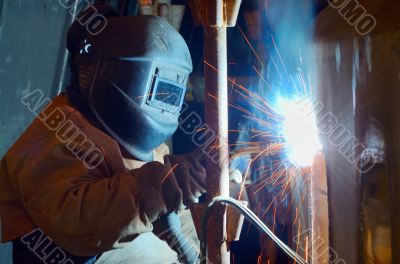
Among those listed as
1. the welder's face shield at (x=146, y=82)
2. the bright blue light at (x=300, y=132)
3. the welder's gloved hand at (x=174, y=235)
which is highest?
the welder's face shield at (x=146, y=82)

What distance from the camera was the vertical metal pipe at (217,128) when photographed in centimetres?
107

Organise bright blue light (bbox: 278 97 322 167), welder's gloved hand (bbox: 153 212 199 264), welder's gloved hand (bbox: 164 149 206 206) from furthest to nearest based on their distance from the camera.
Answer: welder's gloved hand (bbox: 153 212 199 264) < welder's gloved hand (bbox: 164 149 206 206) < bright blue light (bbox: 278 97 322 167)

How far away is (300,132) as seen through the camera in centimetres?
127

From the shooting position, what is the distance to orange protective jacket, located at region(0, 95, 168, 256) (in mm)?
1455

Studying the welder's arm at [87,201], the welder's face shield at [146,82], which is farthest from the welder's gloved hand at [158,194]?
the welder's face shield at [146,82]

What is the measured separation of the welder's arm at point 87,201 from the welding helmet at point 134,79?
0.38 meters

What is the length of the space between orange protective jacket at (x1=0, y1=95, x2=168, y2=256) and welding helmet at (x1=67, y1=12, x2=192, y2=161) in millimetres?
133

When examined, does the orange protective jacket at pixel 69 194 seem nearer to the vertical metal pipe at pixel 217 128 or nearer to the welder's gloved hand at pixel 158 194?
the welder's gloved hand at pixel 158 194

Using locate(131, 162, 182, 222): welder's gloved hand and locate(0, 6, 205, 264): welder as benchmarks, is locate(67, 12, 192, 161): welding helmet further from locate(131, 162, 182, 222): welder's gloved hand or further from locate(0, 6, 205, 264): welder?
locate(131, 162, 182, 222): welder's gloved hand

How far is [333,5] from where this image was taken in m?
0.96

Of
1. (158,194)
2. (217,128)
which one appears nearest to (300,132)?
(217,128)

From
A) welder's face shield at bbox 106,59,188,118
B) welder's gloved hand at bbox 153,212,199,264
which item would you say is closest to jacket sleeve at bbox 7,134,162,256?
welder's gloved hand at bbox 153,212,199,264

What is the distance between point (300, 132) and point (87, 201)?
838 mm

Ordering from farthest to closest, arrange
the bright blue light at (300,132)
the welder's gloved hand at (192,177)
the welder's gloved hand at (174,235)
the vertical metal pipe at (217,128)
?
the welder's gloved hand at (174,235)
the welder's gloved hand at (192,177)
the bright blue light at (300,132)
the vertical metal pipe at (217,128)
